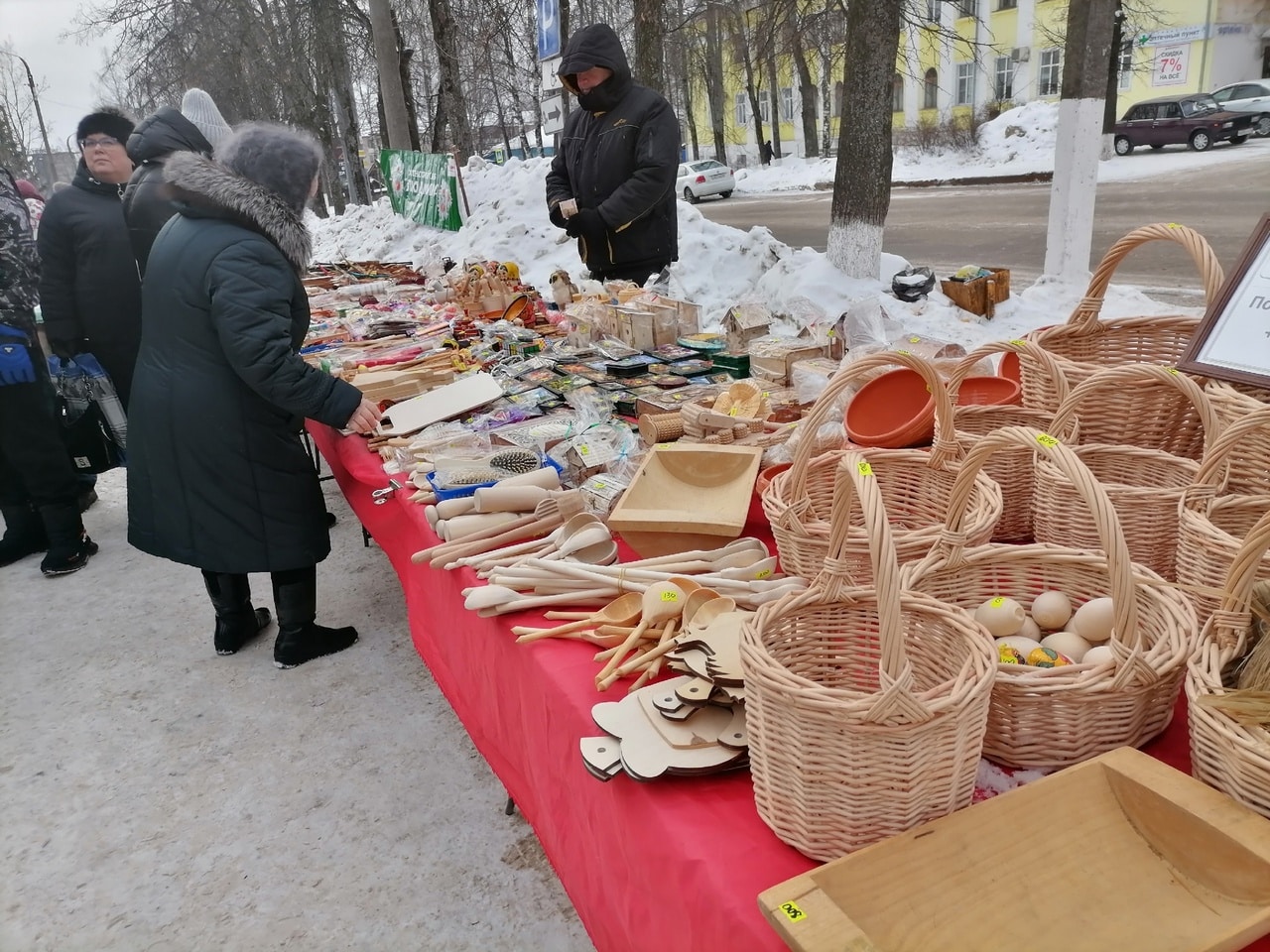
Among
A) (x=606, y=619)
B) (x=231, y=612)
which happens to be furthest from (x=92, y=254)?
(x=606, y=619)

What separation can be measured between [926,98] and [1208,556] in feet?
111

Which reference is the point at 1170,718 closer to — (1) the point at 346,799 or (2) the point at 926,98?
(1) the point at 346,799

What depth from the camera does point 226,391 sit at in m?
2.57

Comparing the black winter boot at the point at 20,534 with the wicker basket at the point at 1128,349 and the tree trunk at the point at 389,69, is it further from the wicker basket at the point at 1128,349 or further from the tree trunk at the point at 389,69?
the tree trunk at the point at 389,69

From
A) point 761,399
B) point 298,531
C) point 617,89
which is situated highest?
point 617,89

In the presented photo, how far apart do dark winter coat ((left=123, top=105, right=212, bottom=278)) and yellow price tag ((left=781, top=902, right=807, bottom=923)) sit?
13.0 ft

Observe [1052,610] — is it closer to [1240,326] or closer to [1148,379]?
[1148,379]

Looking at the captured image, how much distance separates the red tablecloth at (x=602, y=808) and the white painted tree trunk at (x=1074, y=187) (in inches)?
231

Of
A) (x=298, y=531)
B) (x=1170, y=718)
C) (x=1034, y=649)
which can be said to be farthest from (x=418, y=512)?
(x=1170, y=718)

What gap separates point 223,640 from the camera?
10.2 ft

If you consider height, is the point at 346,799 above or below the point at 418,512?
below

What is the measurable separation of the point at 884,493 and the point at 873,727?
893 mm

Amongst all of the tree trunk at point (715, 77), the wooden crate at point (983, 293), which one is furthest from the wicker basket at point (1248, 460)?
the tree trunk at point (715, 77)

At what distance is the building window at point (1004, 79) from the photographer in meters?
28.1
